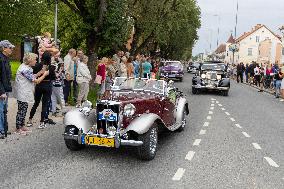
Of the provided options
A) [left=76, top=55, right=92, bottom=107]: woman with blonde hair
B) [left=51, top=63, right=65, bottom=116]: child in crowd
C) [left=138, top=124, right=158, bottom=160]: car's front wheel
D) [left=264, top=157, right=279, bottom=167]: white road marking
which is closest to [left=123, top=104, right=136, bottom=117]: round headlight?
[left=138, top=124, right=158, bottom=160]: car's front wheel

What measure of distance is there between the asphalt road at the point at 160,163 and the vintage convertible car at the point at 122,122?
1.11 ft

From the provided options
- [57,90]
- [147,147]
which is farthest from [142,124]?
[57,90]

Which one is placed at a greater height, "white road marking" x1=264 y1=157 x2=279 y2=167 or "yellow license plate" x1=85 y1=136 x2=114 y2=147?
"yellow license plate" x1=85 y1=136 x2=114 y2=147

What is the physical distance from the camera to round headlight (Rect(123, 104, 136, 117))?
7832mm

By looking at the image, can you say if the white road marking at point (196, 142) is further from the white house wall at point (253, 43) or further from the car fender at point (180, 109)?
the white house wall at point (253, 43)

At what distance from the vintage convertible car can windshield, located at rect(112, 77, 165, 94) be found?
0.84ft

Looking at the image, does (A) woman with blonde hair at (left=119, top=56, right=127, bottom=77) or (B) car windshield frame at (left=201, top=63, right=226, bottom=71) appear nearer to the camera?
(A) woman with blonde hair at (left=119, top=56, right=127, bottom=77)

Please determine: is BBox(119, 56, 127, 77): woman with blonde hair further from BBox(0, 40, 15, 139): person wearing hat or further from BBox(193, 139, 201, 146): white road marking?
BBox(0, 40, 15, 139): person wearing hat

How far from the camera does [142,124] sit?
295 inches

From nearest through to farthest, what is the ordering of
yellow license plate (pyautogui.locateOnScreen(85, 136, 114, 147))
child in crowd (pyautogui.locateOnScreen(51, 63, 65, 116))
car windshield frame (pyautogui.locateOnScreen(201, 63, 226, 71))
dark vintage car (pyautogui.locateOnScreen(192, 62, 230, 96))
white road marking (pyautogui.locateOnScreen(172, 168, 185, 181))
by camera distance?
white road marking (pyautogui.locateOnScreen(172, 168, 185, 181)) → yellow license plate (pyautogui.locateOnScreen(85, 136, 114, 147)) → child in crowd (pyautogui.locateOnScreen(51, 63, 65, 116)) → dark vintage car (pyautogui.locateOnScreen(192, 62, 230, 96)) → car windshield frame (pyautogui.locateOnScreen(201, 63, 226, 71))

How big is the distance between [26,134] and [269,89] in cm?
2602

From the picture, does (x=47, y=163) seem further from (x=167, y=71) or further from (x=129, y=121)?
(x=167, y=71)

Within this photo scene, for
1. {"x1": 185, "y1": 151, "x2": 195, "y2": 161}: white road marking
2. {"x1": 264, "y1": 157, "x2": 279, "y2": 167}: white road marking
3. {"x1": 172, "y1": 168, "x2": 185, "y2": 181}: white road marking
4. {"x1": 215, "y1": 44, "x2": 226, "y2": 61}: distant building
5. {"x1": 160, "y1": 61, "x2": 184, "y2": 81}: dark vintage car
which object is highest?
{"x1": 215, "y1": 44, "x2": 226, "y2": 61}: distant building

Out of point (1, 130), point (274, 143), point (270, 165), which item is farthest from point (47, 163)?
point (274, 143)
